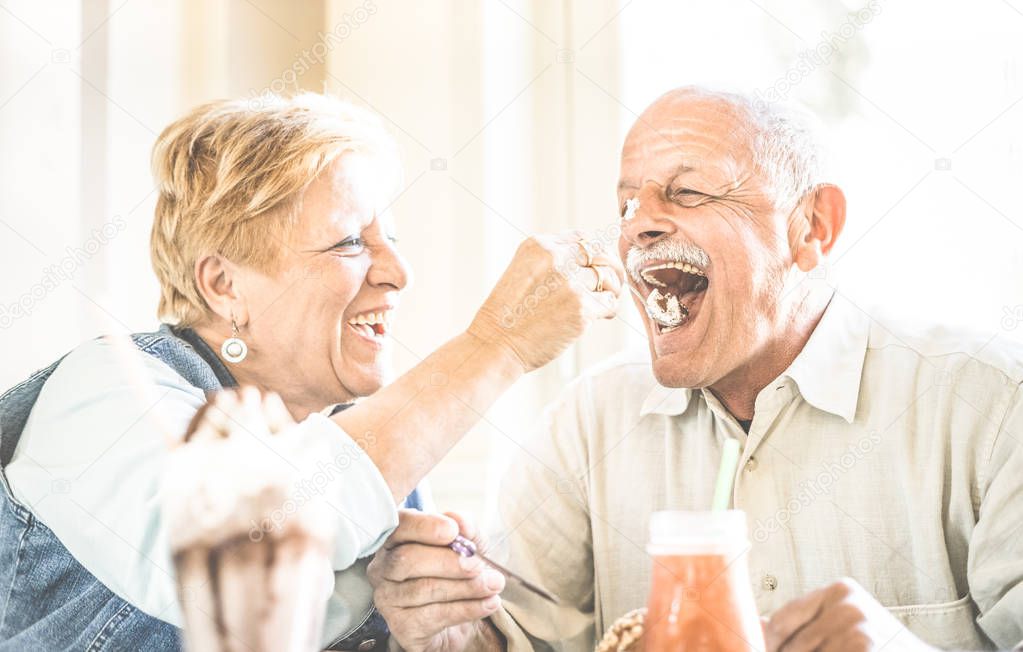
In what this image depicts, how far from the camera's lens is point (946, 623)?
1.13m

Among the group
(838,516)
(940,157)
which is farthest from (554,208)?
(838,516)

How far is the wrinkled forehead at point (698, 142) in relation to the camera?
129cm

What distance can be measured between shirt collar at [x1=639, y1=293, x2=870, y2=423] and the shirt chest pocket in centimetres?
22

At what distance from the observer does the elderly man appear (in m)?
1.13

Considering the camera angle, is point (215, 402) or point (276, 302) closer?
point (215, 402)

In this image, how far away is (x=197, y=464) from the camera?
38.3 inches

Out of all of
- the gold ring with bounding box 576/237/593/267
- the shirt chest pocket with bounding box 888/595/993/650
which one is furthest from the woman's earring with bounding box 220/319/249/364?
the shirt chest pocket with bounding box 888/595/993/650

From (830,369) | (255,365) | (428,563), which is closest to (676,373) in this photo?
(830,369)

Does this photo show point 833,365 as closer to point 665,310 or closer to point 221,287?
point 665,310

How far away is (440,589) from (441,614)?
26 mm

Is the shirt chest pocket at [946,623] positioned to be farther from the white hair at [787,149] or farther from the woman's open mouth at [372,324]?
the woman's open mouth at [372,324]

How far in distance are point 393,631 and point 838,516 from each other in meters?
0.52

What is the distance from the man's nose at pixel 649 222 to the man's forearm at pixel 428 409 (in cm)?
27

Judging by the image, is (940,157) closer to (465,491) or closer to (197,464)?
(465,491)
